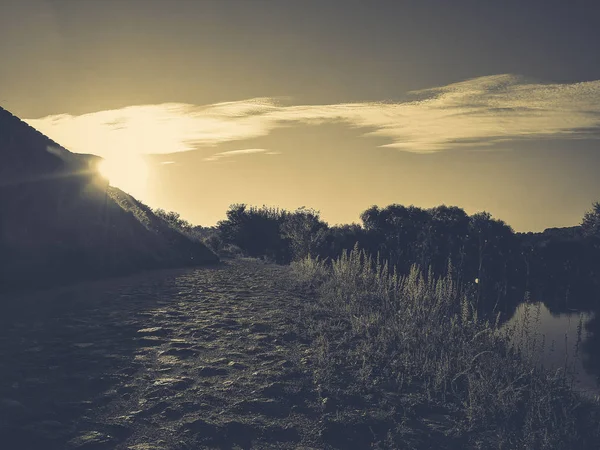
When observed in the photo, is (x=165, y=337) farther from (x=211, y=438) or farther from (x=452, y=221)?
(x=452, y=221)

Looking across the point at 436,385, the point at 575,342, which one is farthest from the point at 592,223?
the point at 436,385

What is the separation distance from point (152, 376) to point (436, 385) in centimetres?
390

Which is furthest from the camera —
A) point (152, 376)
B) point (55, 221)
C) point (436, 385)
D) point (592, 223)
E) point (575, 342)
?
point (592, 223)

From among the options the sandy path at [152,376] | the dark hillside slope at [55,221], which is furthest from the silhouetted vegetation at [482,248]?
the sandy path at [152,376]

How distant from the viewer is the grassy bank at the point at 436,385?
16.1 ft

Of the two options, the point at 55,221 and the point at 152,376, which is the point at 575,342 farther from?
the point at 55,221

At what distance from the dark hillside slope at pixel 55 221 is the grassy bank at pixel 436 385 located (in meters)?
7.91

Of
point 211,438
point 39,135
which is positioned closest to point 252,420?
point 211,438

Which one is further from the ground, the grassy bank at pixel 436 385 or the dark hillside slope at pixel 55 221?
the dark hillside slope at pixel 55 221

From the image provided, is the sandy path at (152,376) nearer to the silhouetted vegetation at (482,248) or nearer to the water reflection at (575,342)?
the water reflection at (575,342)

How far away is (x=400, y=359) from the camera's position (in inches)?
267

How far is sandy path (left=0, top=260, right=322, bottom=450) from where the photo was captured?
4645 millimetres

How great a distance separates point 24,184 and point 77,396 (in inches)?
397

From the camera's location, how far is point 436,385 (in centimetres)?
598
